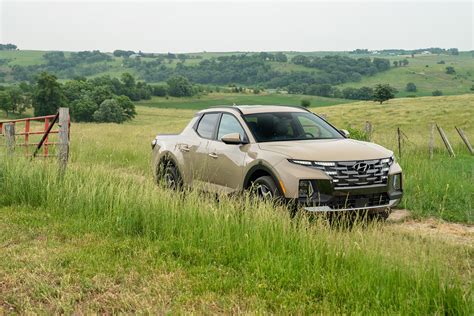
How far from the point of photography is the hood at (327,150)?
705 cm

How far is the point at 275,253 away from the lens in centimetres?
564

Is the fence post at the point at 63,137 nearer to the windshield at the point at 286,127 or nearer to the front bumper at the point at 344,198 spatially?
the windshield at the point at 286,127

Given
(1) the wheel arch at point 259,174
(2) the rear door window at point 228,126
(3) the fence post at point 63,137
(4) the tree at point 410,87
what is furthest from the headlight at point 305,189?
(4) the tree at point 410,87

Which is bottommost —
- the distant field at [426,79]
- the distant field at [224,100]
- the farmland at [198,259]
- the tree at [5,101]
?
the farmland at [198,259]

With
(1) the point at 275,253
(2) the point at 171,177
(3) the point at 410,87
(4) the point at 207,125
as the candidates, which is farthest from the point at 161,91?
(1) the point at 275,253

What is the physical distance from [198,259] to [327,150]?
2.45 m

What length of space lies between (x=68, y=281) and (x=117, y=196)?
2.71 metres

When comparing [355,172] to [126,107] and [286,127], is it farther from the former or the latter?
[126,107]

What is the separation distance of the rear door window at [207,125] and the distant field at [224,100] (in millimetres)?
87040

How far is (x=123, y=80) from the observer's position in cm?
11156

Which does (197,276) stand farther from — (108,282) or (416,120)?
(416,120)

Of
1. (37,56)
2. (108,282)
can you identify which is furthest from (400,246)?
(37,56)

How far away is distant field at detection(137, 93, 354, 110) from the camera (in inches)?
3903

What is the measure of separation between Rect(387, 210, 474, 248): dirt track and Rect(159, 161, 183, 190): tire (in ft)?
11.7
